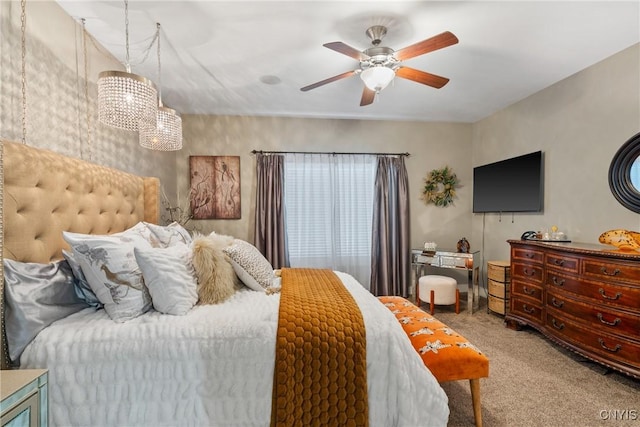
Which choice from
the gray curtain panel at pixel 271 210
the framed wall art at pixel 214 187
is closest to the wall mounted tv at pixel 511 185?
the gray curtain panel at pixel 271 210

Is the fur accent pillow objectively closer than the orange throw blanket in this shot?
No

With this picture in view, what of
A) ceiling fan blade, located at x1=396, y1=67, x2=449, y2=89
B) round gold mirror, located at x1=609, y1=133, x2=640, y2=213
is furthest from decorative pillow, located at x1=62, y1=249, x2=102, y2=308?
round gold mirror, located at x1=609, y1=133, x2=640, y2=213

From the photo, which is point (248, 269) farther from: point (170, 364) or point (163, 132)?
point (163, 132)

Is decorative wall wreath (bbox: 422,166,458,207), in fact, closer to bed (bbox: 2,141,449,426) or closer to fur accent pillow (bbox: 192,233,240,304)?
bed (bbox: 2,141,449,426)

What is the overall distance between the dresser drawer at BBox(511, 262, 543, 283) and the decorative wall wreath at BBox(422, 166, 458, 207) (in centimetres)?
149

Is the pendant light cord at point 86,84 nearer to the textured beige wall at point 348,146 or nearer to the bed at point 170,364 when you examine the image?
the bed at point 170,364

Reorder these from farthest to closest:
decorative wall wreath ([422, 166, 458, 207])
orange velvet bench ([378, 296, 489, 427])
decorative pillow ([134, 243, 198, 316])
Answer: decorative wall wreath ([422, 166, 458, 207]) → orange velvet bench ([378, 296, 489, 427]) → decorative pillow ([134, 243, 198, 316])

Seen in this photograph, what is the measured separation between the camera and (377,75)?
2137 mm

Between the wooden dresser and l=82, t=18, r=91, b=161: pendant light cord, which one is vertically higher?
l=82, t=18, r=91, b=161: pendant light cord

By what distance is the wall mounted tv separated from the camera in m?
3.29

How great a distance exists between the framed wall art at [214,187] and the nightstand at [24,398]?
2.97 meters

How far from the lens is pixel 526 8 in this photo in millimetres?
1972

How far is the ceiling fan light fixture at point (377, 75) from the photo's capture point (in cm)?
212

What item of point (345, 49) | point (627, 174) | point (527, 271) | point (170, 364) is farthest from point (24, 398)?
point (627, 174)
